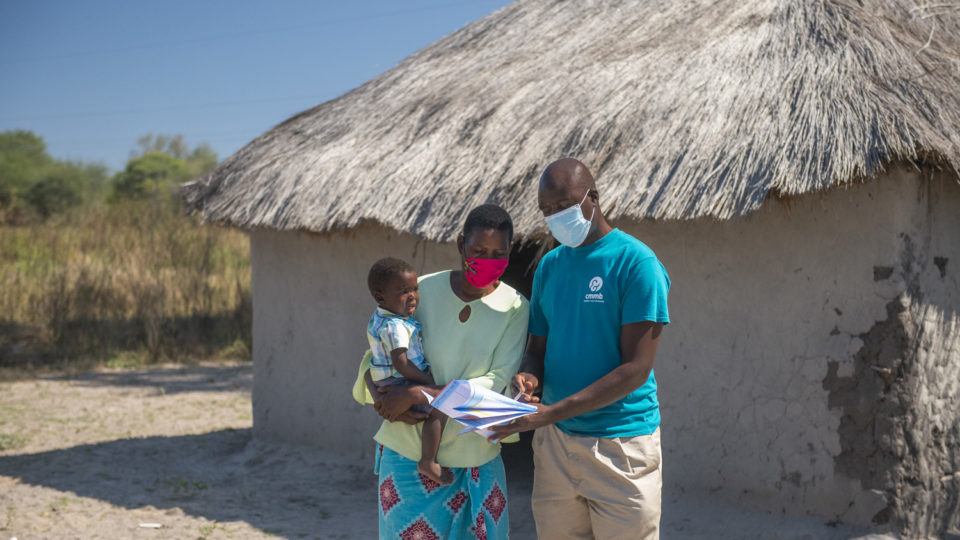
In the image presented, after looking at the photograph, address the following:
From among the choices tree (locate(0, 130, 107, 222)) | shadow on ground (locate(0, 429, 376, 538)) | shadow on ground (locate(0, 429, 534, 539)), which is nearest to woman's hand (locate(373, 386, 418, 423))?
shadow on ground (locate(0, 429, 534, 539))

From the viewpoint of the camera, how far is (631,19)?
21.9 ft

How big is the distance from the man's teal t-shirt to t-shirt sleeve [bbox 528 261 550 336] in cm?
8

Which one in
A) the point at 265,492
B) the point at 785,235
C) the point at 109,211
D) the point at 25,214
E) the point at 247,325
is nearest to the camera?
the point at 785,235

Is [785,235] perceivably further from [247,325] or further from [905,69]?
[247,325]

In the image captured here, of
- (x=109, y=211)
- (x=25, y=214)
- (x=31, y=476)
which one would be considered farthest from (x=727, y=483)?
(x=25, y=214)

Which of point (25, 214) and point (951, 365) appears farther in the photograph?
point (25, 214)

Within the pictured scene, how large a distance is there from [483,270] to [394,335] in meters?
0.33

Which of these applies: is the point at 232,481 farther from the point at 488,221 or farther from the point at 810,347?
the point at 488,221

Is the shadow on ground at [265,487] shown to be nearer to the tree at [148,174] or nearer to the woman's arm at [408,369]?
the woman's arm at [408,369]

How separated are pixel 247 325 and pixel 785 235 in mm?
9232

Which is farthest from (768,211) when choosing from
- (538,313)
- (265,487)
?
(265,487)

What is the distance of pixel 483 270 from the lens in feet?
8.83

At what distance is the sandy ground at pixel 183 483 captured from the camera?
5.22 meters

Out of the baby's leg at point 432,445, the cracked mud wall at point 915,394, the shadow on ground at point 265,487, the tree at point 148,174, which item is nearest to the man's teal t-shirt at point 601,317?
the baby's leg at point 432,445
